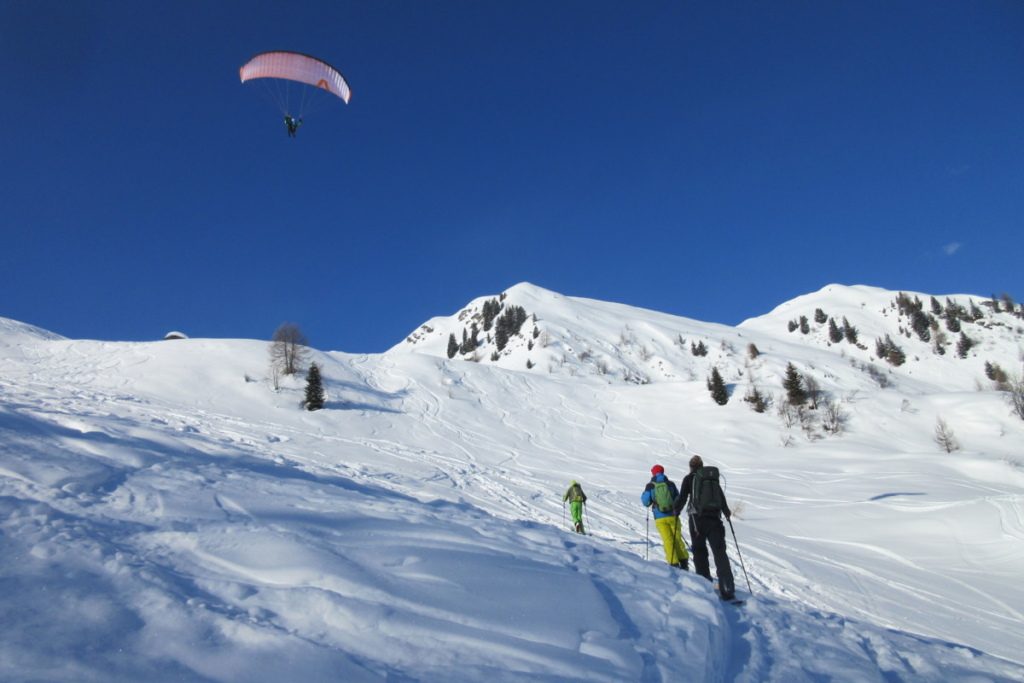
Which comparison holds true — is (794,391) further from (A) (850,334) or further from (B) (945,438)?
(A) (850,334)

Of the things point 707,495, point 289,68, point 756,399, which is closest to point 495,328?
point 756,399

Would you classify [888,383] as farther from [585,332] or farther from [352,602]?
[352,602]

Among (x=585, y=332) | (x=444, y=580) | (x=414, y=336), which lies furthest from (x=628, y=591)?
(x=414, y=336)

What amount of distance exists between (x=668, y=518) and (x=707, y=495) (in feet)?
3.86

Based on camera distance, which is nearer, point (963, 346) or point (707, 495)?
point (707, 495)

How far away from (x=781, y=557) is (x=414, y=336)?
521 ft

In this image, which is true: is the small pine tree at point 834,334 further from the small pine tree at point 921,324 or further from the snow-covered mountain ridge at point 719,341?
the small pine tree at point 921,324

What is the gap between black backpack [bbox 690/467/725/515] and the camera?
6059 mm

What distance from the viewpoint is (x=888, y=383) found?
60.8 metres

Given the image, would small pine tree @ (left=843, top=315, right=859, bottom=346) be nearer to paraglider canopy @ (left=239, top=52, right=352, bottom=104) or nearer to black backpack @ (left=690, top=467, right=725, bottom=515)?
paraglider canopy @ (left=239, top=52, right=352, bottom=104)

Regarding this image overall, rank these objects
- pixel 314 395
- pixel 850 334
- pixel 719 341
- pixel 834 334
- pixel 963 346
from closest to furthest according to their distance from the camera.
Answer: pixel 314 395 → pixel 963 346 → pixel 719 341 → pixel 850 334 → pixel 834 334

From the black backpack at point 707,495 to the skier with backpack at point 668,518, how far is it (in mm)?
633

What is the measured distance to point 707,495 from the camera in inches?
239

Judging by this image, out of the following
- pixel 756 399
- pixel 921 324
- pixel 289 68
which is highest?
pixel 921 324
